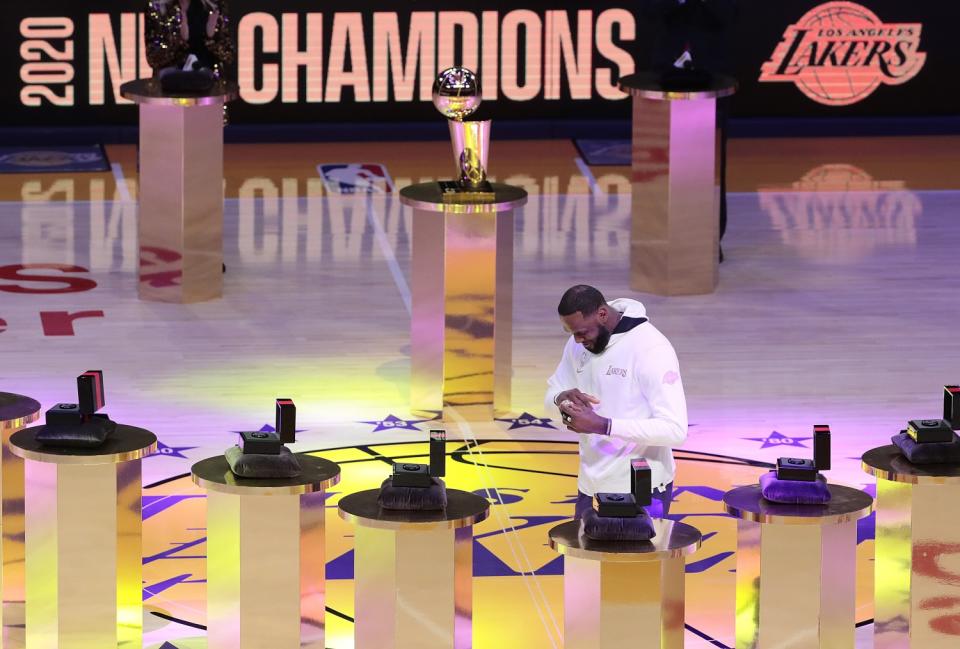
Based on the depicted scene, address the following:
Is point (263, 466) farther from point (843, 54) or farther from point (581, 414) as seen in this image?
point (843, 54)

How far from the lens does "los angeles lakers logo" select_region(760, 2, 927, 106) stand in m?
16.9

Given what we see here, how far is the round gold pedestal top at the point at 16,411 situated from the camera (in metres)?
6.73

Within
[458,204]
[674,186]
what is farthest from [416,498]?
[674,186]

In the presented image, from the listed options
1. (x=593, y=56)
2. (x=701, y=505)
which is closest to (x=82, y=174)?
(x=593, y=56)

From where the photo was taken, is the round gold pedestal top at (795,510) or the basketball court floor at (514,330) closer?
the round gold pedestal top at (795,510)

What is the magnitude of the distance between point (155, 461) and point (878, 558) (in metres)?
3.77

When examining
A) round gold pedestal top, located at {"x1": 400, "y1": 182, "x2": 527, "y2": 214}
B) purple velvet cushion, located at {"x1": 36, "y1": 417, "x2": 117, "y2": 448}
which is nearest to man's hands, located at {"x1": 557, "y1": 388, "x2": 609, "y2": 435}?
purple velvet cushion, located at {"x1": 36, "y1": 417, "x2": 117, "y2": 448}

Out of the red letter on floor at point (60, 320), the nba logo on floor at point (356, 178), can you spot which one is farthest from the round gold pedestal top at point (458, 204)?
the nba logo on floor at point (356, 178)

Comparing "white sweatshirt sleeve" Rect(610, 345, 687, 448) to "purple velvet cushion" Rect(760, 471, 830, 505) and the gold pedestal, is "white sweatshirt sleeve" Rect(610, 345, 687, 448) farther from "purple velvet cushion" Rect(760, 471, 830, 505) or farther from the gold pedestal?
the gold pedestal

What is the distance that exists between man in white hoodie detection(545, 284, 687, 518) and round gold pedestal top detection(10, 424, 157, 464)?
4.67 feet

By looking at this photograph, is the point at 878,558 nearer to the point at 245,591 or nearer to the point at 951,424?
the point at 951,424

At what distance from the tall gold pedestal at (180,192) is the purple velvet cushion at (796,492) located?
6366 mm

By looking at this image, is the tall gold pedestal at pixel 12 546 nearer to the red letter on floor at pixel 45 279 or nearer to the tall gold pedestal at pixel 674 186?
the red letter on floor at pixel 45 279

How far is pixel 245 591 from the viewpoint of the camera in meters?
6.23
